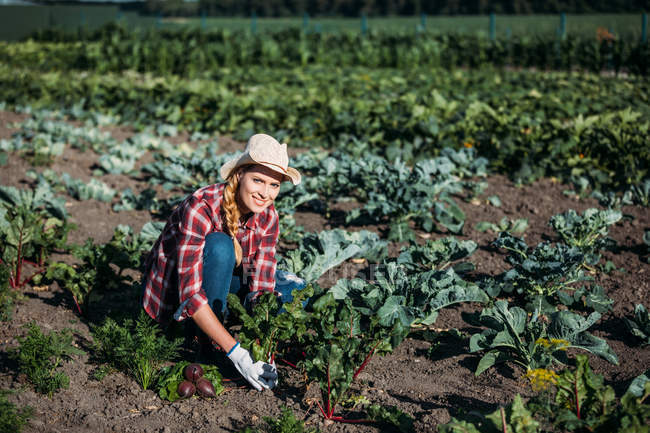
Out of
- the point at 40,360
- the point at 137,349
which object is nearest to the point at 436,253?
the point at 137,349

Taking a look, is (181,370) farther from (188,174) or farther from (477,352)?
(188,174)

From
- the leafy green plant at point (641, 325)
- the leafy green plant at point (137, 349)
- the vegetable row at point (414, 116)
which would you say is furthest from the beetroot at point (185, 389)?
the vegetable row at point (414, 116)

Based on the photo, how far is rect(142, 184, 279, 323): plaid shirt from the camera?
113 inches

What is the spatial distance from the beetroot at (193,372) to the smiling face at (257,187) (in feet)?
2.66

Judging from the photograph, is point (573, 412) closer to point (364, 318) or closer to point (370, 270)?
point (364, 318)

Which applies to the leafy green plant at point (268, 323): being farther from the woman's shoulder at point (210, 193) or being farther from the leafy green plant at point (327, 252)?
the leafy green plant at point (327, 252)

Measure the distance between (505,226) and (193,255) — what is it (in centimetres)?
272

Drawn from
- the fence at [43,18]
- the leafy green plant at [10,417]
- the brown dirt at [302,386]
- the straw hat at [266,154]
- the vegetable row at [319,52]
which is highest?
the fence at [43,18]

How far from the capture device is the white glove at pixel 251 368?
9.14 ft

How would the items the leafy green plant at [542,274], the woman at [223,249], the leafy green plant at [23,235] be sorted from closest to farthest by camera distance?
the woman at [223,249], the leafy green plant at [542,274], the leafy green plant at [23,235]

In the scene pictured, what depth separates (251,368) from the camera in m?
2.79

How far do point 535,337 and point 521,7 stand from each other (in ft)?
164

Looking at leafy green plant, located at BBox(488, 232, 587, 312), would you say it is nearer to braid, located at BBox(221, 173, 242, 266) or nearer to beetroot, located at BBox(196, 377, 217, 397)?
braid, located at BBox(221, 173, 242, 266)

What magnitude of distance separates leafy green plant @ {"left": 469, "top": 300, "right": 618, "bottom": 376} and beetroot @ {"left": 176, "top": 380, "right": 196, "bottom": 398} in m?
1.39
